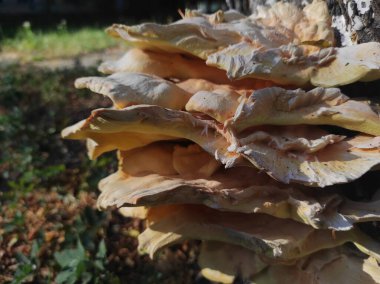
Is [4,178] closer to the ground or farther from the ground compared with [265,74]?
closer to the ground

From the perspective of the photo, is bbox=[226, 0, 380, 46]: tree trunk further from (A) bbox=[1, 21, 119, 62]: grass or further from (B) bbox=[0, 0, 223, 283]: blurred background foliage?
(A) bbox=[1, 21, 119, 62]: grass

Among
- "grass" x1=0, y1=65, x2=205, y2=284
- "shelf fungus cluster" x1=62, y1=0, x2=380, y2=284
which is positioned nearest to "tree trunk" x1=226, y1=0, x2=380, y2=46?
"shelf fungus cluster" x1=62, y1=0, x2=380, y2=284

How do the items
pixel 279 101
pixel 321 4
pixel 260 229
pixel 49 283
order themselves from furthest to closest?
1. pixel 49 283
2. pixel 321 4
3. pixel 260 229
4. pixel 279 101

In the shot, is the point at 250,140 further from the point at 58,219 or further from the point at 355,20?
the point at 58,219

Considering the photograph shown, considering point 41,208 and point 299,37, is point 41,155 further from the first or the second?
point 299,37

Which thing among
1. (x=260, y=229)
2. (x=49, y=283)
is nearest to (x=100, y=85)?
(x=260, y=229)

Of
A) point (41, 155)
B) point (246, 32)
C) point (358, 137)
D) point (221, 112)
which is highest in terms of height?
point (246, 32)

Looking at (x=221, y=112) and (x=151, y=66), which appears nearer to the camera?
(x=221, y=112)
